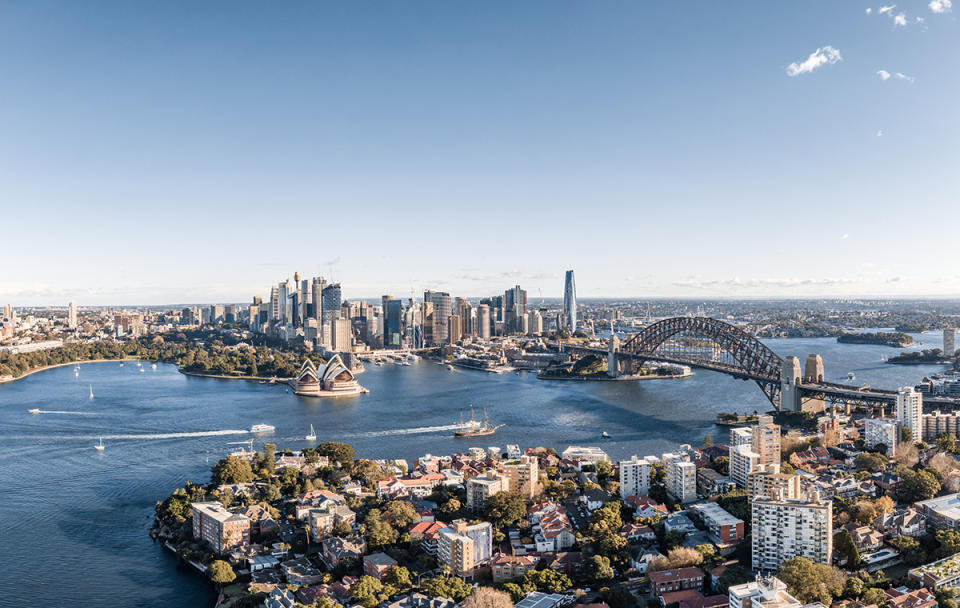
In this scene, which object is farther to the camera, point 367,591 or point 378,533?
point 378,533

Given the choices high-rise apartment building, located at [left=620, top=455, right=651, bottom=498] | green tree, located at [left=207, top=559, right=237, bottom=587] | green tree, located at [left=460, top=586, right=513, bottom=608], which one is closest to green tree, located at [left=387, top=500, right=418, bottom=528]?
green tree, located at [left=207, top=559, right=237, bottom=587]

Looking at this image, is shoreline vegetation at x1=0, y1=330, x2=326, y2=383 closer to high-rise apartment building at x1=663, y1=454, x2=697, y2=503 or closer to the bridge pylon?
the bridge pylon

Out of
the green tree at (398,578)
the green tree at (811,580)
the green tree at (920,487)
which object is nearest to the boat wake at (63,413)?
the green tree at (398,578)

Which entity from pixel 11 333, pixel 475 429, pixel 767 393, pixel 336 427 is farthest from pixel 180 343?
pixel 767 393

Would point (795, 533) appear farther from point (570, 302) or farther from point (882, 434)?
point (570, 302)

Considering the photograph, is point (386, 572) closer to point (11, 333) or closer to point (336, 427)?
point (336, 427)

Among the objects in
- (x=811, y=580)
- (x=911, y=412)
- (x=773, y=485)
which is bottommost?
(x=811, y=580)

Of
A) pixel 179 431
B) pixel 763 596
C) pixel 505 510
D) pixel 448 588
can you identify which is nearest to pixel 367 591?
pixel 448 588
